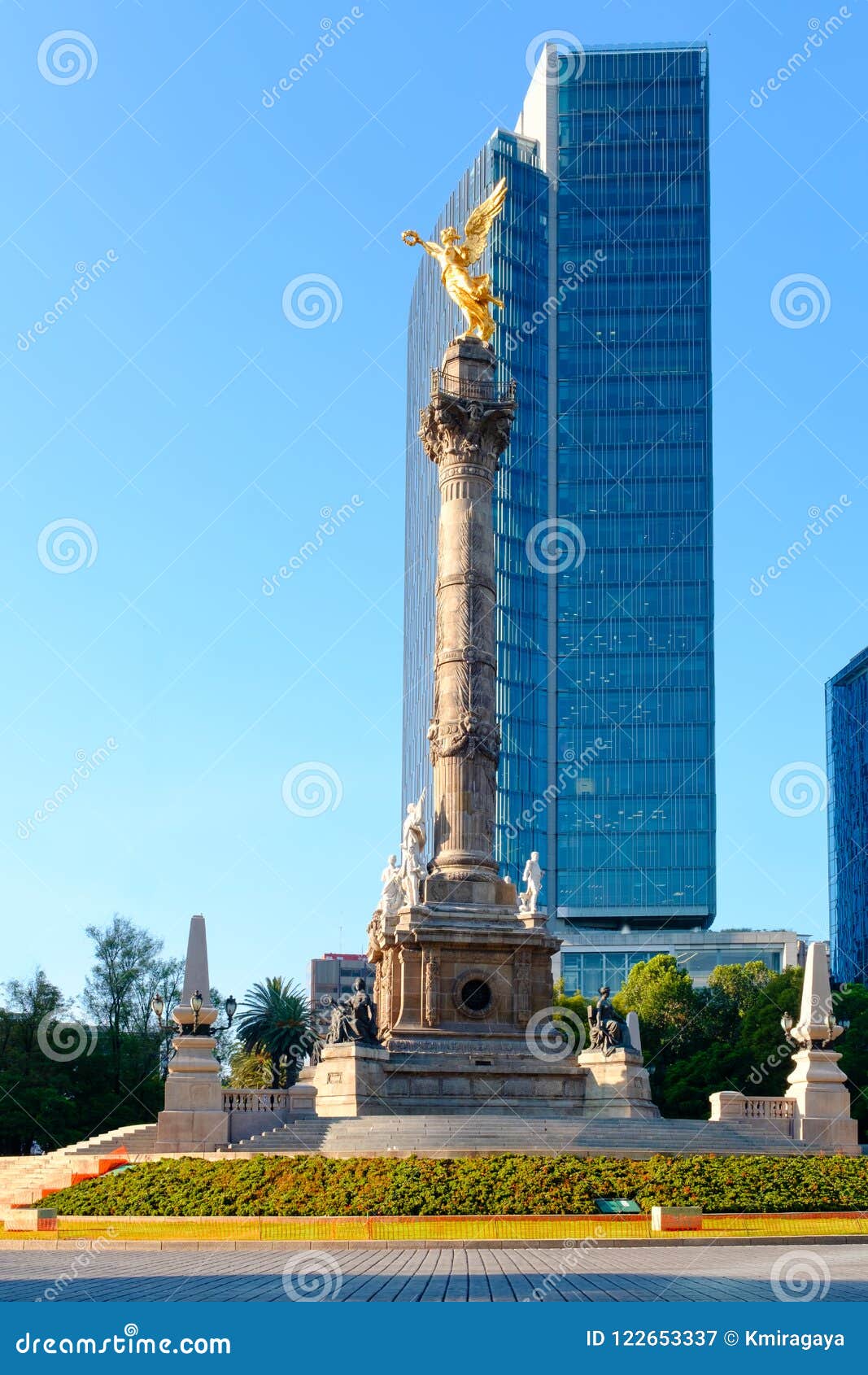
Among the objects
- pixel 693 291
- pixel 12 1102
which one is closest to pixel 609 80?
pixel 693 291

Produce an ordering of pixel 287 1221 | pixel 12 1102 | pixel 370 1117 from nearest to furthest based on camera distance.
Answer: pixel 287 1221 < pixel 370 1117 < pixel 12 1102

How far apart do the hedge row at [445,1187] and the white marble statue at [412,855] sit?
1275 cm

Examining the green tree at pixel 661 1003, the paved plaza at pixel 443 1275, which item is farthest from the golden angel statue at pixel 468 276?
the green tree at pixel 661 1003

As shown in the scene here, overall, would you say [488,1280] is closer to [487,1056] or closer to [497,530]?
[487,1056]

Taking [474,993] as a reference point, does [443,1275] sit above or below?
below

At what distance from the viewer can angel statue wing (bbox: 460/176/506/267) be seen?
49.9 meters

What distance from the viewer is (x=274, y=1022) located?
73.9 m

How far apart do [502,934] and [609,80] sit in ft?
367

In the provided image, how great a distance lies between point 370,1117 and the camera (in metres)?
35.2

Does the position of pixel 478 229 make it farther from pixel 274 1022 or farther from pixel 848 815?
pixel 848 815

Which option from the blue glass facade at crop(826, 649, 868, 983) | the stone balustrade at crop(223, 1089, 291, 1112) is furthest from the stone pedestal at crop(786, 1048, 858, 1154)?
the blue glass facade at crop(826, 649, 868, 983)

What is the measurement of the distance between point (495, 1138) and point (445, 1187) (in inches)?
265

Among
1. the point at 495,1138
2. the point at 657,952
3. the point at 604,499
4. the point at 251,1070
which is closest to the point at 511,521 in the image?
the point at 604,499

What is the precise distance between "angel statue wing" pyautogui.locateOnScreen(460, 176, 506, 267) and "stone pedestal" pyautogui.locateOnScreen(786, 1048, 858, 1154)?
26.8 m
